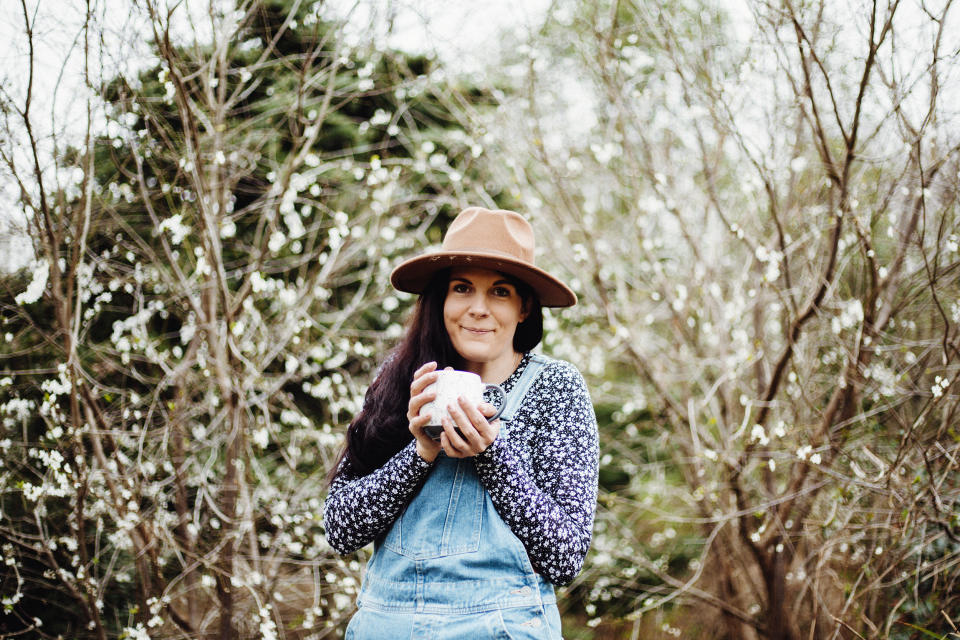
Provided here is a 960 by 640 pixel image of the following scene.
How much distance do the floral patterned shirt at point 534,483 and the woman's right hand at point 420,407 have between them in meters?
0.03

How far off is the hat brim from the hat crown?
0.09 feet

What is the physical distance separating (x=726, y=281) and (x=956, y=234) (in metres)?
1.76

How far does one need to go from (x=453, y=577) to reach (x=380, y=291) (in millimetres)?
2783

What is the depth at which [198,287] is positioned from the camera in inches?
124

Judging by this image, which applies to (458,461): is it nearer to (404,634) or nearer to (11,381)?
(404,634)

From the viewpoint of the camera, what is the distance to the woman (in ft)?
4.61

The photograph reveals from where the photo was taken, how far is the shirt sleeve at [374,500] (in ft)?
4.85

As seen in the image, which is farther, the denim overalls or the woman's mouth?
the woman's mouth

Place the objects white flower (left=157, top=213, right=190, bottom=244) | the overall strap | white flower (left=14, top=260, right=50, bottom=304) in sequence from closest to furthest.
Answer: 1. the overall strap
2. white flower (left=14, top=260, right=50, bottom=304)
3. white flower (left=157, top=213, right=190, bottom=244)

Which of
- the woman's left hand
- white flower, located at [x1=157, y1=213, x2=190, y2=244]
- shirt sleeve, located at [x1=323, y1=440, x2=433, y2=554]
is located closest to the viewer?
the woman's left hand

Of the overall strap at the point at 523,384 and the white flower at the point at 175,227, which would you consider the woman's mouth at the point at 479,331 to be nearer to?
the overall strap at the point at 523,384

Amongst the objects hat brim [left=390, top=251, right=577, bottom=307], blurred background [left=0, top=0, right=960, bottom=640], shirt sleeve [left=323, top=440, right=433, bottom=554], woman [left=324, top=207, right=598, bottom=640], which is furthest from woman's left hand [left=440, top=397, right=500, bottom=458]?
blurred background [left=0, top=0, right=960, bottom=640]

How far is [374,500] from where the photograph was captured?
1.50 metres

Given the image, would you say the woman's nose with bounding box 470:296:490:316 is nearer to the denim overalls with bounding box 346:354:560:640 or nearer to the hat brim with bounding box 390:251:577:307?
the hat brim with bounding box 390:251:577:307
